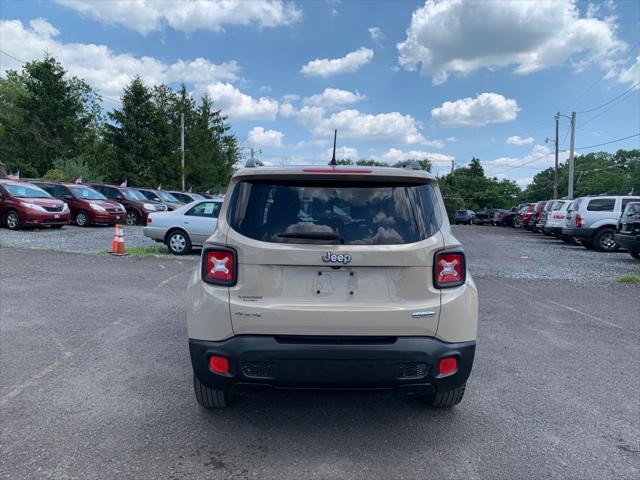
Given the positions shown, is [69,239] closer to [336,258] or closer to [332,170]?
[332,170]

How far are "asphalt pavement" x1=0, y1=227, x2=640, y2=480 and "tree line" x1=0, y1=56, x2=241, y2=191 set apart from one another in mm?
35421

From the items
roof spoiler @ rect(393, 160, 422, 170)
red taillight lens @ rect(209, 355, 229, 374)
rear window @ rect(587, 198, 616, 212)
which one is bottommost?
red taillight lens @ rect(209, 355, 229, 374)

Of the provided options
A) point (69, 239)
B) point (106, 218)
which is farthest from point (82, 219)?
point (69, 239)

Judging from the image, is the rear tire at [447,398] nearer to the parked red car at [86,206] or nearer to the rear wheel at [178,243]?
the rear wheel at [178,243]

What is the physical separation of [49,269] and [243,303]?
827 cm

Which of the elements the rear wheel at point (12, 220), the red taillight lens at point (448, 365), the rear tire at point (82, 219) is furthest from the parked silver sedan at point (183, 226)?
the red taillight lens at point (448, 365)

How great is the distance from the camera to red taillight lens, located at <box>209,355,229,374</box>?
2.94 metres

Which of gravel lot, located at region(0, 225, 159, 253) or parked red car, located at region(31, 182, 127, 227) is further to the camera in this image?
parked red car, located at region(31, 182, 127, 227)

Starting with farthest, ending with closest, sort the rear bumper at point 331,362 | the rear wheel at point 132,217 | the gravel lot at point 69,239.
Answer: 1. the rear wheel at point 132,217
2. the gravel lot at point 69,239
3. the rear bumper at point 331,362

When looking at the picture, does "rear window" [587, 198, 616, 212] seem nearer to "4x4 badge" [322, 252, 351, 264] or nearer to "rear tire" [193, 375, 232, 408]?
"4x4 badge" [322, 252, 351, 264]

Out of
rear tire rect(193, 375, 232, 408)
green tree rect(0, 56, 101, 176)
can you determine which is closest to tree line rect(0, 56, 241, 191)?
green tree rect(0, 56, 101, 176)

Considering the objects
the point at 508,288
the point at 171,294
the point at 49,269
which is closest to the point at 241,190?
the point at 171,294

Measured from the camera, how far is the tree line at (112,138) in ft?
127

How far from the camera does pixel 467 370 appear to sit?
3098 mm
